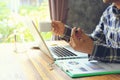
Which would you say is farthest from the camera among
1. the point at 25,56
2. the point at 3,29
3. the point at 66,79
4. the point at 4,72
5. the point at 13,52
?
the point at 3,29

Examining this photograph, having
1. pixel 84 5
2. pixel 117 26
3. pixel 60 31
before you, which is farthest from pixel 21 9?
pixel 117 26

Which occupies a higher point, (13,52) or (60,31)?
(60,31)

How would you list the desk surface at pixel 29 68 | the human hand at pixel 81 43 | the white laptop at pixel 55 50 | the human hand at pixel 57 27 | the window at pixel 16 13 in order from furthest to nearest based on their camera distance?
the window at pixel 16 13
the human hand at pixel 57 27
the white laptop at pixel 55 50
the human hand at pixel 81 43
the desk surface at pixel 29 68

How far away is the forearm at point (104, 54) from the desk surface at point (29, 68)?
16 cm

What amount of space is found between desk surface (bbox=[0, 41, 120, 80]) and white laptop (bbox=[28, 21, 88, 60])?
0.05m

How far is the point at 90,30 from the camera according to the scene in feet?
10.3

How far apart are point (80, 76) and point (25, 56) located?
0.53 m

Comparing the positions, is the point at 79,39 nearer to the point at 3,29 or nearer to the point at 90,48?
the point at 90,48

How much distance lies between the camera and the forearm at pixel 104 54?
1.24 metres

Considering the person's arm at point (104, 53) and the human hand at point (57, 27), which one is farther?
the human hand at point (57, 27)

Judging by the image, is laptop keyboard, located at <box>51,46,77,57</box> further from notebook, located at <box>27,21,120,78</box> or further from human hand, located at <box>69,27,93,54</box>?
human hand, located at <box>69,27,93,54</box>

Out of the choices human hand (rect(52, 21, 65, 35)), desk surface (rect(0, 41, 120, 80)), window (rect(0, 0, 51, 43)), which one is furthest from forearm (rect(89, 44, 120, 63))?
window (rect(0, 0, 51, 43))

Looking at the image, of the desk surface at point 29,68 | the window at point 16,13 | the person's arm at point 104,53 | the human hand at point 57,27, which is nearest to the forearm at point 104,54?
the person's arm at point 104,53

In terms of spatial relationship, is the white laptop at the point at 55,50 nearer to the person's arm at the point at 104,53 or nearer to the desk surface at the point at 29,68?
the desk surface at the point at 29,68
